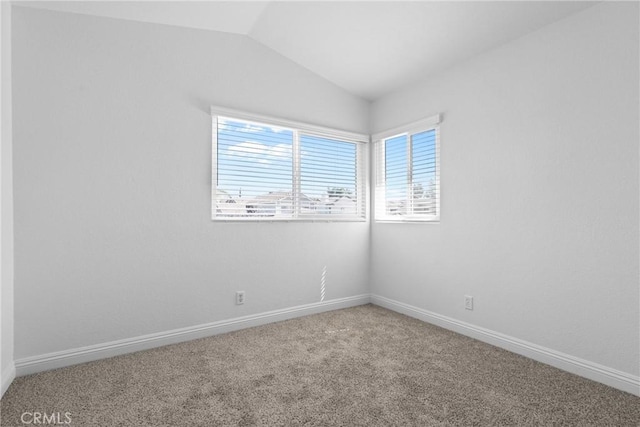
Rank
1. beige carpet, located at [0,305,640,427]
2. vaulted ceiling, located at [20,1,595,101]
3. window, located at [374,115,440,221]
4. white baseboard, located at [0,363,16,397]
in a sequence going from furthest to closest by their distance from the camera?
window, located at [374,115,440,221]
vaulted ceiling, located at [20,1,595,101]
white baseboard, located at [0,363,16,397]
beige carpet, located at [0,305,640,427]

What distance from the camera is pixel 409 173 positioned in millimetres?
3480

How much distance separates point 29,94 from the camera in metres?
2.19

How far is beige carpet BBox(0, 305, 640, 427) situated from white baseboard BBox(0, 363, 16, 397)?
46 mm

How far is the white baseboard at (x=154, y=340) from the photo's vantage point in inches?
87.5

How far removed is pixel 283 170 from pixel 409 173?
1.30 meters

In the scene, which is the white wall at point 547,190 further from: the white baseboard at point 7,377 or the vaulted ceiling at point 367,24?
the white baseboard at point 7,377

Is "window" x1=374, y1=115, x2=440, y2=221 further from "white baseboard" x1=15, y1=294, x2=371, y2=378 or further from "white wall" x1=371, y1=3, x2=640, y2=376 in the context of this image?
"white baseboard" x1=15, y1=294, x2=371, y2=378

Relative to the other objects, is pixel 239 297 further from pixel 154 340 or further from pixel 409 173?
pixel 409 173

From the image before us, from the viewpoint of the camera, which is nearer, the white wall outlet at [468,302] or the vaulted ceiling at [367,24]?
the vaulted ceiling at [367,24]

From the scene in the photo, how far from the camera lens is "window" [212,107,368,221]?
3004mm

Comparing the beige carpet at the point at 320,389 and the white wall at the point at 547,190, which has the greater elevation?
the white wall at the point at 547,190

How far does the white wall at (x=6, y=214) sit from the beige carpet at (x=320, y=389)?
0.19 m

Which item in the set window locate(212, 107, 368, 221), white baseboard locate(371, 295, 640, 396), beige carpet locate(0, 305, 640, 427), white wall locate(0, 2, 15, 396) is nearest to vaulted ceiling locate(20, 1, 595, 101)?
white wall locate(0, 2, 15, 396)

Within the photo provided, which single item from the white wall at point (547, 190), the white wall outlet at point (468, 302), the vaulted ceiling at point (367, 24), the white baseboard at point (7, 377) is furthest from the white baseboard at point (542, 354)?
the white baseboard at point (7, 377)
